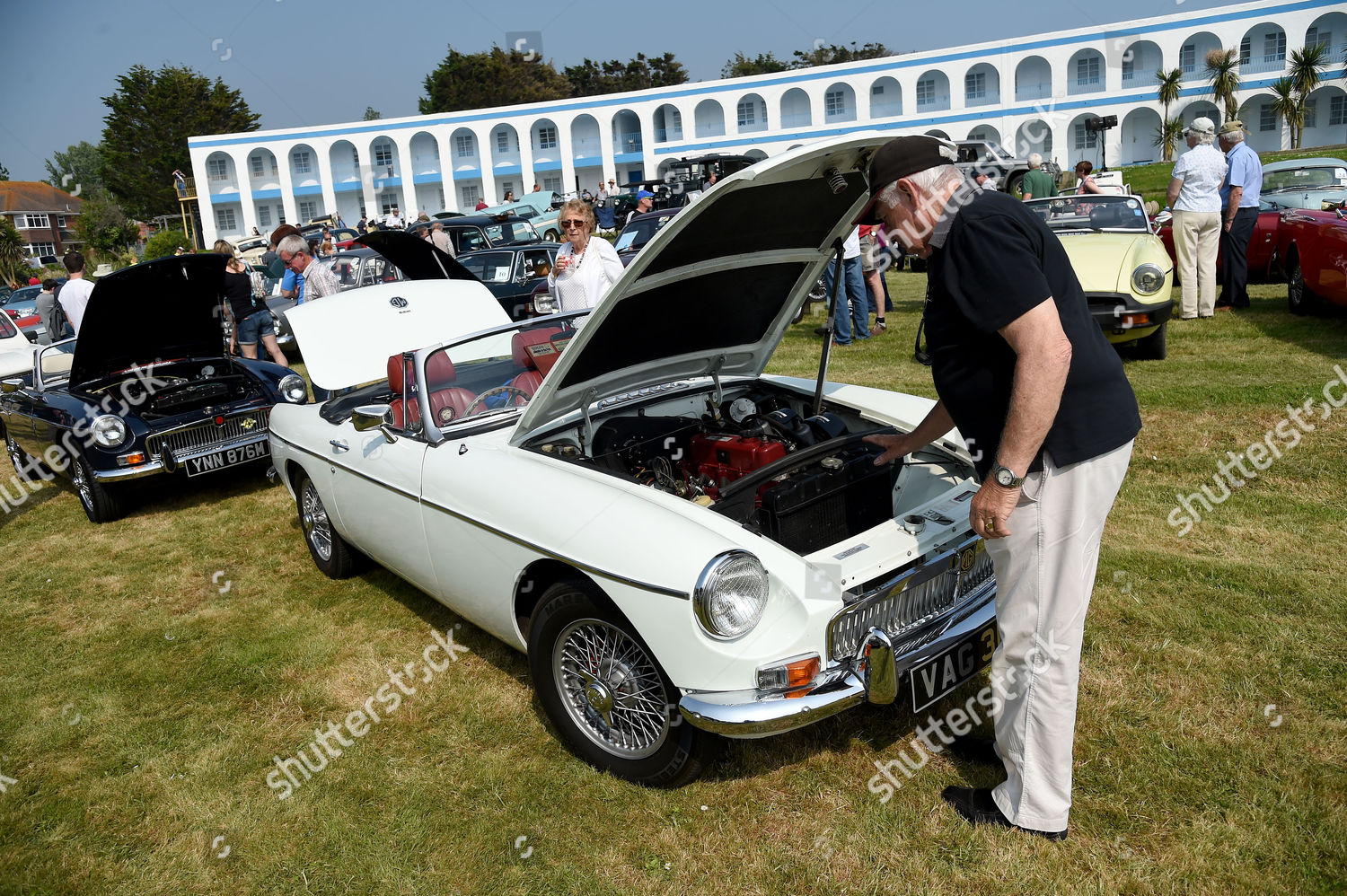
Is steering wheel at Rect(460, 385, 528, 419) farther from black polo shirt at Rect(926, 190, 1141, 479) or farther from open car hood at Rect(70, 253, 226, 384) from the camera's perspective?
open car hood at Rect(70, 253, 226, 384)

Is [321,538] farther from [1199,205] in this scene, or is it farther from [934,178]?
[1199,205]

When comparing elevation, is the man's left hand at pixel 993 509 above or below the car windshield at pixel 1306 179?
below

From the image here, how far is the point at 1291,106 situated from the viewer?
41250 millimetres

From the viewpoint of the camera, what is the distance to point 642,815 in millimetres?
2930

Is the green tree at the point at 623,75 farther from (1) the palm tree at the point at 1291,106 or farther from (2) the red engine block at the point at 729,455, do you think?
(2) the red engine block at the point at 729,455

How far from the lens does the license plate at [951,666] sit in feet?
9.03

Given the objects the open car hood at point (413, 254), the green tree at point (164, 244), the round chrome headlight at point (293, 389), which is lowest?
the round chrome headlight at point (293, 389)

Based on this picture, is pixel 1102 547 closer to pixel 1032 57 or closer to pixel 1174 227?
pixel 1174 227

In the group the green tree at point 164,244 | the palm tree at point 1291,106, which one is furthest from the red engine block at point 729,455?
the palm tree at point 1291,106

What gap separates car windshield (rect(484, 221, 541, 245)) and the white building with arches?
2432 cm

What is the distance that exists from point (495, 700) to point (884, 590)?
1.86m

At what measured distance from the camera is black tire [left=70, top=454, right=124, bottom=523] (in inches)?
266

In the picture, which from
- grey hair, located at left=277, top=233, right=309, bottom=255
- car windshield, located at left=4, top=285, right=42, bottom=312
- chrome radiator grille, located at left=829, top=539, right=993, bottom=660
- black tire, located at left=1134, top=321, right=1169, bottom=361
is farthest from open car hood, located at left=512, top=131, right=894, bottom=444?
car windshield, located at left=4, top=285, right=42, bottom=312

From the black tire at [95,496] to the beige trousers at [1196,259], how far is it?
10.5 metres
